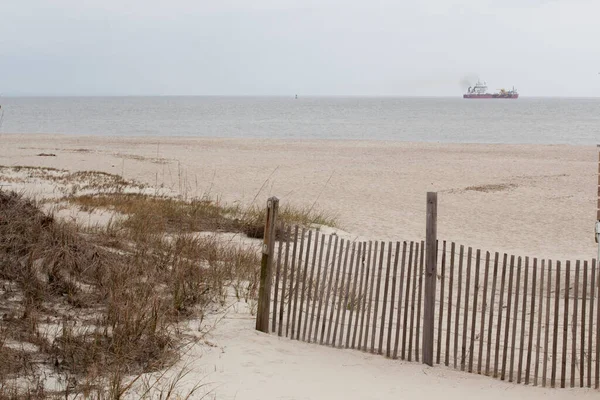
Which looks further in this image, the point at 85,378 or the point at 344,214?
the point at 344,214

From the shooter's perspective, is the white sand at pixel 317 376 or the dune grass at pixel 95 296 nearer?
the dune grass at pixel 95 296

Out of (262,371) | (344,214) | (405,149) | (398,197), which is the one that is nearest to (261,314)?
(262,371)

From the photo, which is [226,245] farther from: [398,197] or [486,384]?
[398,197]

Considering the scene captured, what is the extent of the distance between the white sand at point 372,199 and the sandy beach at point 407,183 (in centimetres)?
4

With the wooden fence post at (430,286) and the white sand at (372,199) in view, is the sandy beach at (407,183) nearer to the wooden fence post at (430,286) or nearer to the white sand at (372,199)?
the white sand at (372,199)

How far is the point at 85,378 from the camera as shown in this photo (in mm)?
4809

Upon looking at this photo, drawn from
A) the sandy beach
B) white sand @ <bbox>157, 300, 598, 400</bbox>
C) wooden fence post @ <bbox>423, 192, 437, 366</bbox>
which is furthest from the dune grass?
the sandy beach

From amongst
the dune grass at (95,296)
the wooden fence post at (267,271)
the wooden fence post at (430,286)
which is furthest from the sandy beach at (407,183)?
the wooden fence post at (430,286)

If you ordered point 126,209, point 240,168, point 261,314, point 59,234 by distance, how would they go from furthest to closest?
point 240,168 < point 126,209 < point 59,234 < point 261,314

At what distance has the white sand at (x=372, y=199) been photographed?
5555 mm

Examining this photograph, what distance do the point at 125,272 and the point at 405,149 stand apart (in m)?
31.8

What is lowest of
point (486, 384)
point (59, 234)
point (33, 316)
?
point (486, 384)

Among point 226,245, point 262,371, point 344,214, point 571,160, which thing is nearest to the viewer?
point 262,371

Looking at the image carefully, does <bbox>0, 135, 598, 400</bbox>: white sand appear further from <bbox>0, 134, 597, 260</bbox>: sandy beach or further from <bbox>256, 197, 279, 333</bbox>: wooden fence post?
<bbox>256, 197, 279, 333</bbox>: wooden fence post
